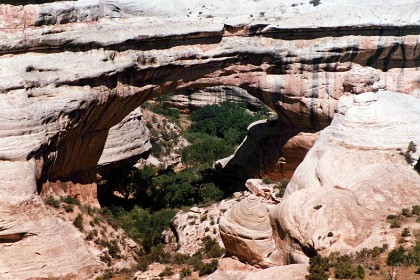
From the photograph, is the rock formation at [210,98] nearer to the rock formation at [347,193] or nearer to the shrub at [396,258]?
the rock formation at [347,193]

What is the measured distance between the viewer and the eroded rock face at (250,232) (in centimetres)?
1794

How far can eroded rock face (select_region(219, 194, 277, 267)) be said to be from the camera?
17938 mm

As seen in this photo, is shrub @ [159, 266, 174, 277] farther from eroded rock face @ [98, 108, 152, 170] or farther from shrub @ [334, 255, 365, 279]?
eroded rock face @ [98, 108, 152, 170]

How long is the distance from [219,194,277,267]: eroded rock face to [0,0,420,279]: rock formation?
95cm

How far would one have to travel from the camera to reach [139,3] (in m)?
28.4

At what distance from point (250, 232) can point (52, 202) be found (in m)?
8.15

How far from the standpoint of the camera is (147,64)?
26.5 meters

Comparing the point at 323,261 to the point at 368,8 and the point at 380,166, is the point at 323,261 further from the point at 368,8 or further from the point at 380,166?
the point at 368,8

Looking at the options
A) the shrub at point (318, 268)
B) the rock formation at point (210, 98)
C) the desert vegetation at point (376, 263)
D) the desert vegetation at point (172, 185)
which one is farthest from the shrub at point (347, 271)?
the rock formation at point (210, 98)

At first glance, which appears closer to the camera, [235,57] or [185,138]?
[235,57]

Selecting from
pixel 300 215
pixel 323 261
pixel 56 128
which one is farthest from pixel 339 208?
pixel 56 128

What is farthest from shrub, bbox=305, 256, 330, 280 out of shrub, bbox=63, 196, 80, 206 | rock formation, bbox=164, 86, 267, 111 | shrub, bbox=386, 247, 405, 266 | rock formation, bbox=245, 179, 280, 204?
rock formation, bbox=164, 86, 267, 111

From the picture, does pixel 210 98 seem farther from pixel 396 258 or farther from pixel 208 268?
pixel 396 258

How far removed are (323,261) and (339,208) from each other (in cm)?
217
